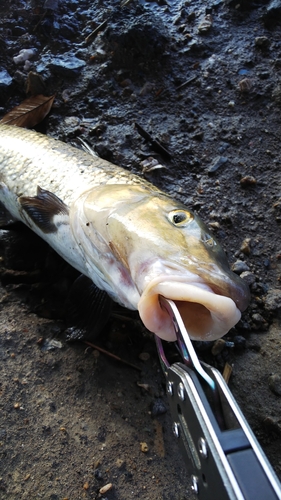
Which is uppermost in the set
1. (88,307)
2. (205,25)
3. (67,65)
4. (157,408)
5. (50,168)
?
(205,25)

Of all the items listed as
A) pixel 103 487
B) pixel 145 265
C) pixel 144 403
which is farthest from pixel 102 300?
pixel 103 487

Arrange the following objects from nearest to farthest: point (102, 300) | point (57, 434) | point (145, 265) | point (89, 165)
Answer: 1. point (145, 265)
2. point (57, 434)
3. point (102, 300)
4. point (89, 165)

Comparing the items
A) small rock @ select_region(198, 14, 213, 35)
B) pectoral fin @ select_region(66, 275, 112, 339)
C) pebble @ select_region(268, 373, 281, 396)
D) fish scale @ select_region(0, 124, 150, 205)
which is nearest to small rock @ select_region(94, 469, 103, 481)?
pectoral fin @ select_region(66, 275, 112, 339)

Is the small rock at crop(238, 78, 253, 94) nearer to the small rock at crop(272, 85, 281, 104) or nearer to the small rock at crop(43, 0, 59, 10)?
the small rock at crop(272, 85, 281, 104)

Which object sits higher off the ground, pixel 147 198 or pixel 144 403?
pixel 147 198

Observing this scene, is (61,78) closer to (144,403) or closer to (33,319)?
(33,319)

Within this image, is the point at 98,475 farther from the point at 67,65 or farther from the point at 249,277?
the point at 67,65

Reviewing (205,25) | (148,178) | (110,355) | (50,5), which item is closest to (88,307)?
(110,355)
